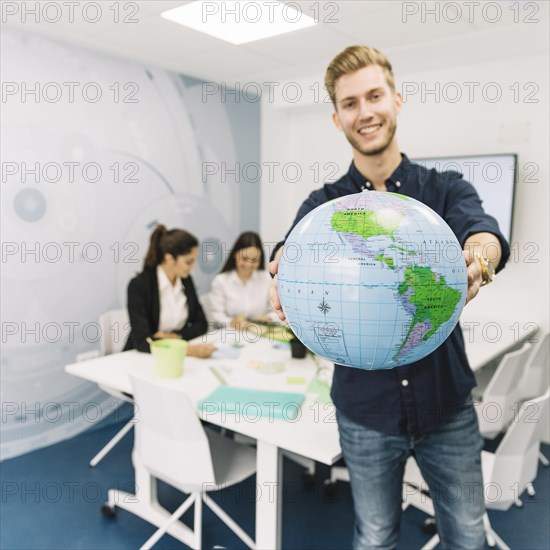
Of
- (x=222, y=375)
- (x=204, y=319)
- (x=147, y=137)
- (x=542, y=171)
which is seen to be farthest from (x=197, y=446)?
(x=542, y=171)

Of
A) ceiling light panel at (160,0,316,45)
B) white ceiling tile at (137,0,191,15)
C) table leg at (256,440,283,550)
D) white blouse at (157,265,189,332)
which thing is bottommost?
table leg at (256,440,283,550)

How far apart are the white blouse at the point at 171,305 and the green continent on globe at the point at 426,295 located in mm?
2374

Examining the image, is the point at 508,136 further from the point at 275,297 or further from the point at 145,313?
the point at 275,297

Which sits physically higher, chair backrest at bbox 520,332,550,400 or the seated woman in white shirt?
Result: the seated woman in white shirt

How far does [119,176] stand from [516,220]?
8.87 ft

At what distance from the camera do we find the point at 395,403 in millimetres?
1311

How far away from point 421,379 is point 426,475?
0.90 feet

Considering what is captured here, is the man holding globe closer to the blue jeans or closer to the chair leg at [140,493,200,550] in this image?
the blue jeans

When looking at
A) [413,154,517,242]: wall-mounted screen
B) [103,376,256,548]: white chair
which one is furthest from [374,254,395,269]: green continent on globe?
[413,154,517,242]: wall-mounted screen

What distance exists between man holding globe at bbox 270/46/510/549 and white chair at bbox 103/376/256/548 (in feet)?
2.21

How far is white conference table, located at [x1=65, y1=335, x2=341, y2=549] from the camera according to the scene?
5.79 ft

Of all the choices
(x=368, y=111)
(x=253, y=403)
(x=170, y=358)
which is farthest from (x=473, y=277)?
(x=170, y=358)

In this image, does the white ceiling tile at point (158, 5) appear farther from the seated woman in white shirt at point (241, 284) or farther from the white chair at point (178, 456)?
the white chair at point (178, 456)

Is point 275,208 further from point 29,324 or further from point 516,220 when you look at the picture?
point 29,324
